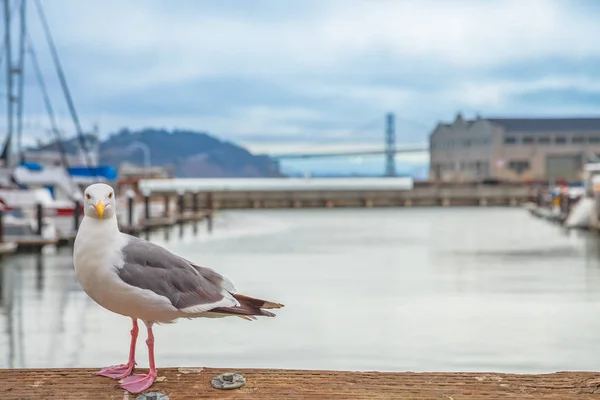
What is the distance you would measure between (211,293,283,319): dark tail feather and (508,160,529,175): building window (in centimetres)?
7548

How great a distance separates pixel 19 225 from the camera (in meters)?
22.3

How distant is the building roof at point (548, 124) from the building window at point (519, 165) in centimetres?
319

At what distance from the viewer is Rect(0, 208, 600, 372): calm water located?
883 cm

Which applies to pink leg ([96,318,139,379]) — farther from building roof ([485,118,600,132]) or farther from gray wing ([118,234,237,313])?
building roof ([485,118,600,132])

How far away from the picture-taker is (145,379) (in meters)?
3.55

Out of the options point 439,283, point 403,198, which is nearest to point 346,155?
point 403,198

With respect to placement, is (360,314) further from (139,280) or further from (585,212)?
(585,212)

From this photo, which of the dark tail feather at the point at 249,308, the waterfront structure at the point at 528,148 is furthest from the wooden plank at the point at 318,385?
the waterfront structure at the point at 528,148

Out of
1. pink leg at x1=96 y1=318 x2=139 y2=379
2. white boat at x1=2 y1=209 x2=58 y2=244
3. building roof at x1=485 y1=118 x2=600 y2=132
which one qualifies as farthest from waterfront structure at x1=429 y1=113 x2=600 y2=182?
pink leg at x1=96 y1=318 x2=139 y2=379

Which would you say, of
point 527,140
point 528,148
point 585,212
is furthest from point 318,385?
point 527,140

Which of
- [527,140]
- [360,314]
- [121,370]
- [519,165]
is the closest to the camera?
[121,370]

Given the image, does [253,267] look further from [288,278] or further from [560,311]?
[560,311]

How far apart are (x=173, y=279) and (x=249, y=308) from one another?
0.33 meters

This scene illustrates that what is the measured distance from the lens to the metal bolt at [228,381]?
11.4 feet
